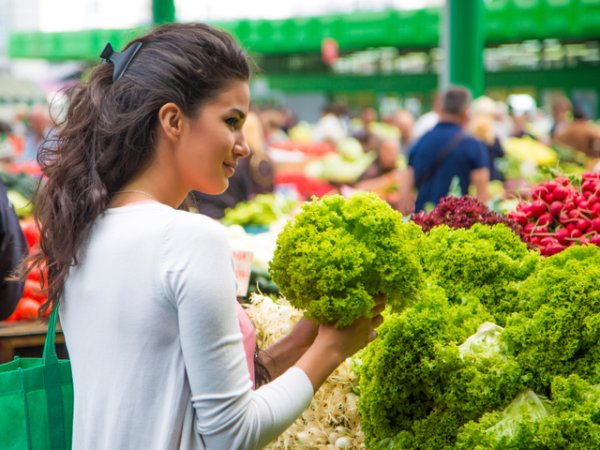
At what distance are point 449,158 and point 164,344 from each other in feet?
18.7

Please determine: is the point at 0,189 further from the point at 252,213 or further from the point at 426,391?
the point at 252,213

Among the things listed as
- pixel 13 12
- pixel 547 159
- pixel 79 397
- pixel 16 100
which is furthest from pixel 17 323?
pixel 13 12

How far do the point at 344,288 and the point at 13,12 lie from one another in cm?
7691

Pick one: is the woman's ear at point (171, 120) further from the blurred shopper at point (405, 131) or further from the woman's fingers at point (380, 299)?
the blurred shopper at point (405, 131)

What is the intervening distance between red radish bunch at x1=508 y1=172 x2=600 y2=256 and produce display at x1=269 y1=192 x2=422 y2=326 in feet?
3.58

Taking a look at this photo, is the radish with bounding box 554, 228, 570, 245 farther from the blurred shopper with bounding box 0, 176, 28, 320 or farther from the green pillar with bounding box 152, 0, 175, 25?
the green pillar with bounding box 152, 0, 175, 25

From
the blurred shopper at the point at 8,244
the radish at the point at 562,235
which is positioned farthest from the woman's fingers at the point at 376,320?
the blurred shopper at the point at 8,244

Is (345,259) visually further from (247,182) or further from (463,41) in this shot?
(463,41)

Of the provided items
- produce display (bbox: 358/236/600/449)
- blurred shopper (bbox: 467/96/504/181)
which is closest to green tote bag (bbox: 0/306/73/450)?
produce display (bbox: 358/236/600/449)

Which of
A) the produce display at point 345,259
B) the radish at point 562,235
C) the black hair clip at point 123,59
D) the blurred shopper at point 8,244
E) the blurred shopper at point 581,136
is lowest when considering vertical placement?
the blurred shopper at point 581,136

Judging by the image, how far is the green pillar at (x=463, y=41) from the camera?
36.6 ft

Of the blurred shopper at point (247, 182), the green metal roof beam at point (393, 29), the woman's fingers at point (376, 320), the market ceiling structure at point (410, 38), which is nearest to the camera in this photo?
the woman's fingers at point (376, 320)

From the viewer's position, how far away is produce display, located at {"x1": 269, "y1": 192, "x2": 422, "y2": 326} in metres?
1.90

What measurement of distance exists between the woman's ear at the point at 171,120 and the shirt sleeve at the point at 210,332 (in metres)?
0.19
